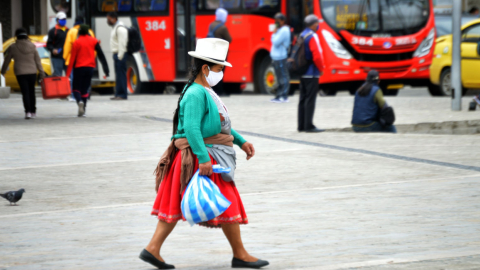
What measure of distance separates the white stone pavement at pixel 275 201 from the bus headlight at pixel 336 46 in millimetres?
6788

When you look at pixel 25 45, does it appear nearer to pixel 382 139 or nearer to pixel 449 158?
pixel 382 139

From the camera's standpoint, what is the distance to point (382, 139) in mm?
11656

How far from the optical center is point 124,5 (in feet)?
78.7

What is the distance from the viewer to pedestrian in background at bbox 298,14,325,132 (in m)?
12.5

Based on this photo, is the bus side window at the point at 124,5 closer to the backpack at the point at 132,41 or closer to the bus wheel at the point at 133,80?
the bus wheel at the point at 133,80

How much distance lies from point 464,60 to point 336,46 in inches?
126

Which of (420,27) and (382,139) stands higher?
(420,27)

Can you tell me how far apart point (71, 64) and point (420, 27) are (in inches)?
366

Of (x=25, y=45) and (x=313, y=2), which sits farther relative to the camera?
(x=313, y=2)

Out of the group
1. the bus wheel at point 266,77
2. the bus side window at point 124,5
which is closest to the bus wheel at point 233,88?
the bus wheel at point 266,77

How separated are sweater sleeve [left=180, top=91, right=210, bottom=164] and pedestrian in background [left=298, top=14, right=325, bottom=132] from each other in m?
7.55

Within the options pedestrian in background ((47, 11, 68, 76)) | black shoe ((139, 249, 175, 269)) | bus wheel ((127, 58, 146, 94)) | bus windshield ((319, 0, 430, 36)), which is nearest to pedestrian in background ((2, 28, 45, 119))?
pedestrian in background ((47, 11, 68, 76))

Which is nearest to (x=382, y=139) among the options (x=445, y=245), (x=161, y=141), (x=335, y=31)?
(x=161, y=141)

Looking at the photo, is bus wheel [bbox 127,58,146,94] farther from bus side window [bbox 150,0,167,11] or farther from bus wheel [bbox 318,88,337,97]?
bus wheel [bbox 318,88,337,97]
